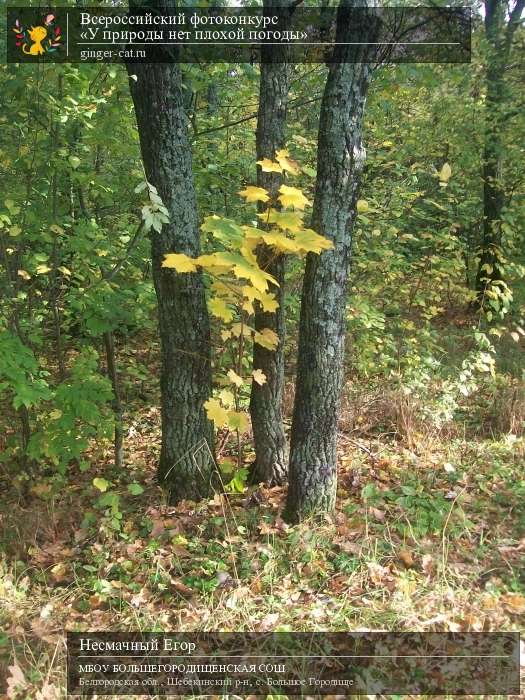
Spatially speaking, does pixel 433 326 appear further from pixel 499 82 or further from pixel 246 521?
pixel 246 521

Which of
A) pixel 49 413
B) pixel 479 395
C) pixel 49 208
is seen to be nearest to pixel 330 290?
pixel 49 208

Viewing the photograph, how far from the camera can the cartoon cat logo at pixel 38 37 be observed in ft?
9.38

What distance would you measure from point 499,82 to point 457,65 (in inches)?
102

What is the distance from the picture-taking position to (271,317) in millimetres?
3365

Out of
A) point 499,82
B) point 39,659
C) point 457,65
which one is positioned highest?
point 499,82

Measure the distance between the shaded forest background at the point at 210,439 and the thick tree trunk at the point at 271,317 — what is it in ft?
0.20

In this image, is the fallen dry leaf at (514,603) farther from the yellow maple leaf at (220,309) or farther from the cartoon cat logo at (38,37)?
the cartoon cat logo at (38,37)

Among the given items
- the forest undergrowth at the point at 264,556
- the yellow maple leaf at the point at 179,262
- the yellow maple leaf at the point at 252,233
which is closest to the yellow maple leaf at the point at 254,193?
the yellow maple leaf at the point at 252,233

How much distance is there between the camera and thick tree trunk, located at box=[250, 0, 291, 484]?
3135 millimetres

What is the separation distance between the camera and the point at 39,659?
238 cm
